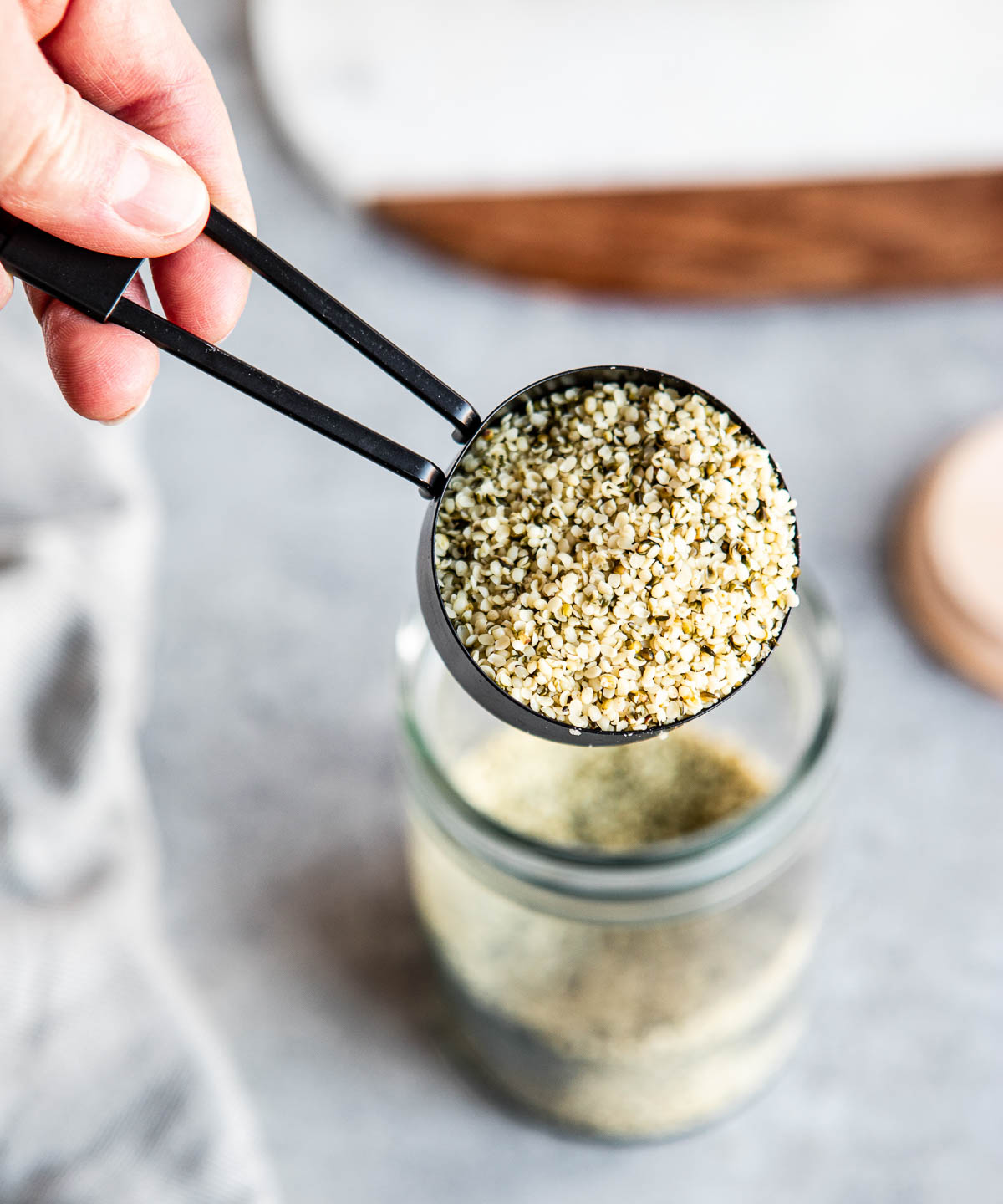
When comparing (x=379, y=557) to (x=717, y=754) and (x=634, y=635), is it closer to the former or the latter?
(x=717, y=754)

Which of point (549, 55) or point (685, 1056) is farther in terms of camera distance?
point (549, 55)

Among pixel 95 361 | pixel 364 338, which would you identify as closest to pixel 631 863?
pixel 364 338

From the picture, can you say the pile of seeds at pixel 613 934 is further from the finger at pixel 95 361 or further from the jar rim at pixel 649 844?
the finger at pixel 95 361

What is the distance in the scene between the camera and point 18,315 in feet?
3.89

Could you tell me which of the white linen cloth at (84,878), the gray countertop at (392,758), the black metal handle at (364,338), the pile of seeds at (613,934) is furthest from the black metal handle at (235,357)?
the gray countertop at (392,758)

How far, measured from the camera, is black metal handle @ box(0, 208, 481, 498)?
0.56 metres

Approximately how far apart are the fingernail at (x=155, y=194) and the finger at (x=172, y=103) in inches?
5.8

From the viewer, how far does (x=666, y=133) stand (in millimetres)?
1233

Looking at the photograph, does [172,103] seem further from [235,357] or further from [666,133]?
[666,133]

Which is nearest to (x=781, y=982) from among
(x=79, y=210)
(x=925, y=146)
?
(x=79, y=210)

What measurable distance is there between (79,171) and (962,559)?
2.56 ft

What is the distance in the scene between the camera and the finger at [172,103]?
706 millimetres

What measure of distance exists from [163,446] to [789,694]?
0.63 metres

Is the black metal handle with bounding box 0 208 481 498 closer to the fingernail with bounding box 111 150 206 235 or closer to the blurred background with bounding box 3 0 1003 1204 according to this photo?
the fingernail with bounding box 111 150 206 235
